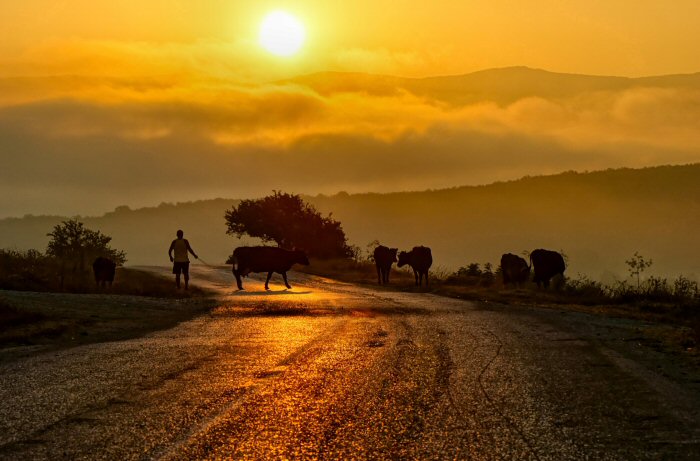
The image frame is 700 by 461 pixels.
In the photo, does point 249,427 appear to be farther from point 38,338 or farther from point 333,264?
point 333,264

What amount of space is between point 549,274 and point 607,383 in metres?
30.8

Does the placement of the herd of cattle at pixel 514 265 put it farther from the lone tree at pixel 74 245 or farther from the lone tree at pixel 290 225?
the lone tree at pixel 290 225

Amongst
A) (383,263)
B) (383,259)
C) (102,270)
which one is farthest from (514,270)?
(102,270)

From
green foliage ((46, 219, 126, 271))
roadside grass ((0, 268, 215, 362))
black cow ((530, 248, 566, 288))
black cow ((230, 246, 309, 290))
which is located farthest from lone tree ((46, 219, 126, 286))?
black cow ((530, 248, 566, 288))

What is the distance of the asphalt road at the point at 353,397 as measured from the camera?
24.9ft

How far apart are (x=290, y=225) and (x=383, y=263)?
37.6m

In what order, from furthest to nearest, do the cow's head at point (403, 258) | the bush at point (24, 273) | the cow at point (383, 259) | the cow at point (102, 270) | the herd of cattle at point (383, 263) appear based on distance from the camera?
the cow's head at point (403, 258)
the cow at point (383, 259)
the herd of cattle at point (383, 263)
the cow at point (102, 270)
the bush at point (24, 273)

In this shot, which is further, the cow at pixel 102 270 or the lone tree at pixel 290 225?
the lone tree at pixel 290 225

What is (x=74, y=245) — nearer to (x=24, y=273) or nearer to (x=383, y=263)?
(x=383, y=263)

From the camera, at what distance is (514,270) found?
43031 mm

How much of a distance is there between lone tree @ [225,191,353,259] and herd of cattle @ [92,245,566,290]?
28930 millimetres

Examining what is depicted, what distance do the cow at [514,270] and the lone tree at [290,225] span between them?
1369 inches

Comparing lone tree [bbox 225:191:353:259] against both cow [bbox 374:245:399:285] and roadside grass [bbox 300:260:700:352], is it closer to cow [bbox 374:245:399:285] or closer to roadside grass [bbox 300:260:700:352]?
cow [bbox 374:245:399:285]

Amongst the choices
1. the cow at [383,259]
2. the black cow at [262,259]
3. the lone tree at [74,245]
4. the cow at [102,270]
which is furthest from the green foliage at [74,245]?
the black cow at [262,259]
